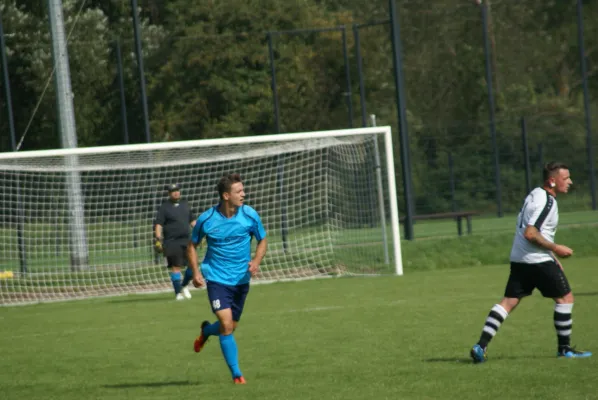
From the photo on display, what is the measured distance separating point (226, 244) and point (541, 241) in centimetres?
275

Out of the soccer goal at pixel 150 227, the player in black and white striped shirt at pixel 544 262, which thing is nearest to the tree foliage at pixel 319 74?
the soccer goal at pixel 150 227

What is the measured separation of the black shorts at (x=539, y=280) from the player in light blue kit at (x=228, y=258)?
2.28 meters

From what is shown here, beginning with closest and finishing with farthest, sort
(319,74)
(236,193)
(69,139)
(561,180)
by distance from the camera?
(236,193)
(561,180)
(69,139)
(319,74)

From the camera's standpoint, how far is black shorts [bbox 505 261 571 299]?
10.1m

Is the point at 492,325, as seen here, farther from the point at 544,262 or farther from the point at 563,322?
the point at 544,262

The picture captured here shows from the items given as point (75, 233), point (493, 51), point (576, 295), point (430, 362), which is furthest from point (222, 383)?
point (493, 51)

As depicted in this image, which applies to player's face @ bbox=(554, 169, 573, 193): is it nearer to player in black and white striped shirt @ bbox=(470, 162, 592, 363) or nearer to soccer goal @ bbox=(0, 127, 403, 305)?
player in black and white striped shirt @ bbox=(470, 162, 592, 363)

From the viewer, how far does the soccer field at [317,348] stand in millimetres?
9237

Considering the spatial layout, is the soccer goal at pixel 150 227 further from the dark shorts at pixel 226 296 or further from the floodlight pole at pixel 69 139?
the dark shorts at pixel 226 296

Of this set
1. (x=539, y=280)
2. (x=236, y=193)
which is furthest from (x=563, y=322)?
(x=236, y=193)

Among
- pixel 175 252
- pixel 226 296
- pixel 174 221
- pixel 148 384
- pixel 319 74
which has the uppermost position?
pixel 319 74

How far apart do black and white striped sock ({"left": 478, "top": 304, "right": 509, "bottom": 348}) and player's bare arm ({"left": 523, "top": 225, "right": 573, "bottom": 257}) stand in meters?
0.70

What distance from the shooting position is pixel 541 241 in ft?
32.8

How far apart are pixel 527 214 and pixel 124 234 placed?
12.9 m
